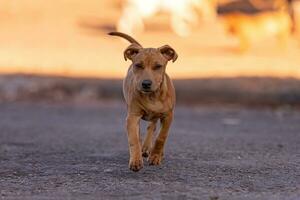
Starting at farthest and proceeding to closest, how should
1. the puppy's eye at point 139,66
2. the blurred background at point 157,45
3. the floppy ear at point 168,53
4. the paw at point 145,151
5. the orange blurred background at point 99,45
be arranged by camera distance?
the orange blurred background at point 99,45, the blurred background at point 157,45, the paw at point 145,151, the floppy ear at point 168,53, the puppy's eye at point 139,66

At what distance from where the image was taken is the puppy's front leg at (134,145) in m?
8.16

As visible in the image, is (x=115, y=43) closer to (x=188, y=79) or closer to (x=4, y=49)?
(x=4, y=49)

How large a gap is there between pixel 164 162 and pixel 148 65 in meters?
1.09

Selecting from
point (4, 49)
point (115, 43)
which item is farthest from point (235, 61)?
point (4, 49)

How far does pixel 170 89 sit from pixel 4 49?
13.7 m

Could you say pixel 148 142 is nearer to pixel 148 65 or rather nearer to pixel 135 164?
pixel 148 65

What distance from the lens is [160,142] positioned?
8727 millimetres

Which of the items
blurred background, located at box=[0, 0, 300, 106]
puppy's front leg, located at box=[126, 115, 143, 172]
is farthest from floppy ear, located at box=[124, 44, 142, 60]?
blurred background, located at box=[0, 0, 300, 106]

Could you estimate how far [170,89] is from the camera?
8758 mm

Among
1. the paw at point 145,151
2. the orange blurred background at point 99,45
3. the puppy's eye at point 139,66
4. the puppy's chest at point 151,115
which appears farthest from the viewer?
the orange blurred background at point 99,45

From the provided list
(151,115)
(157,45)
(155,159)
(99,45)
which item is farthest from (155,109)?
(99,45)

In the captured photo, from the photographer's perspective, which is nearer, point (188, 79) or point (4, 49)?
point (188, 79)

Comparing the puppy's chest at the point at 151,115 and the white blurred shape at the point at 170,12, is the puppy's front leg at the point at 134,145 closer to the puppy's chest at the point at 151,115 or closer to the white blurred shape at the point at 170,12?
the puppy's chest at the point at 151,115

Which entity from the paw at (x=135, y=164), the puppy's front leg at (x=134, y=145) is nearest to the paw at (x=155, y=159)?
the puppy's front leg at (x=134, y=145)
